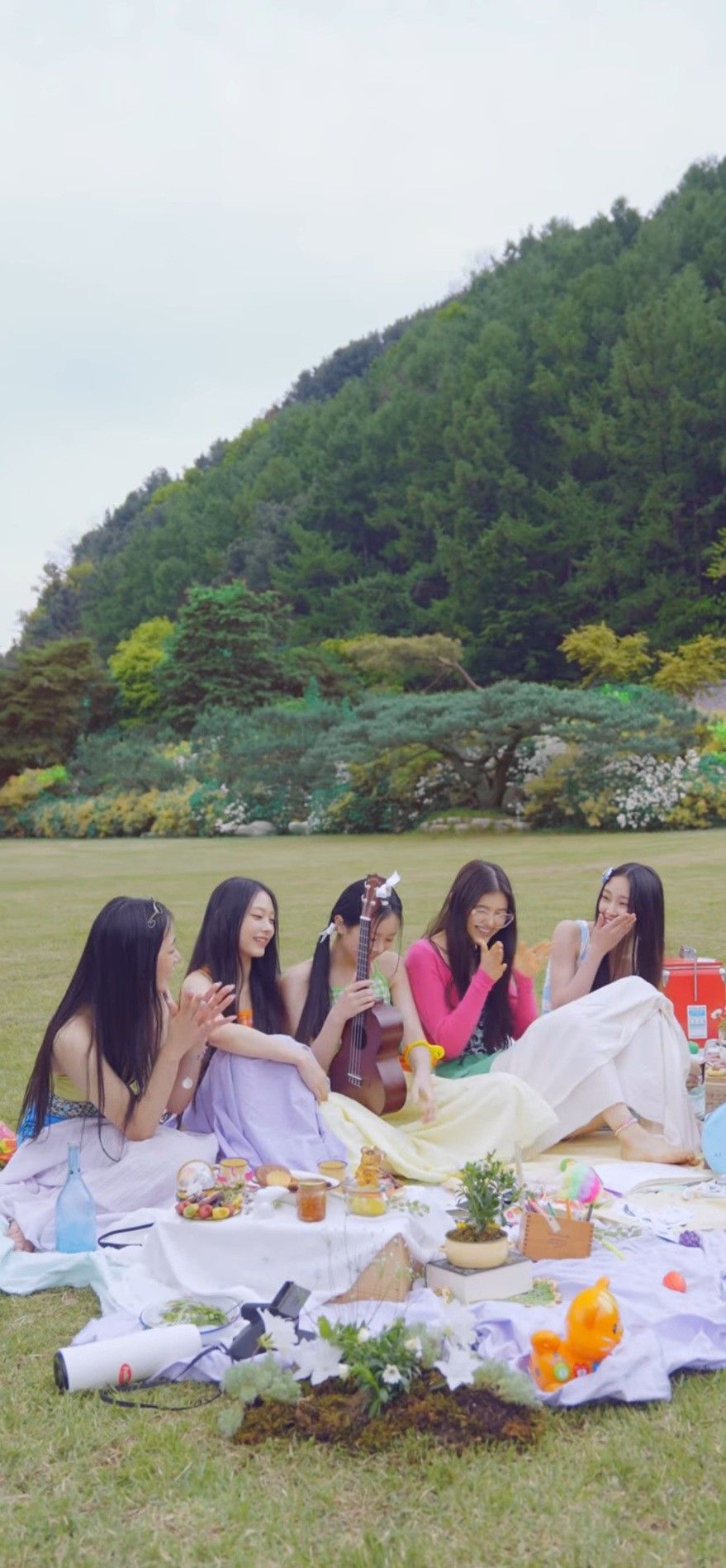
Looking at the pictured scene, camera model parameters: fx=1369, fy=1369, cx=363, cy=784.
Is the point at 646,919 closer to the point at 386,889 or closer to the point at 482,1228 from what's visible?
the point at 386,889

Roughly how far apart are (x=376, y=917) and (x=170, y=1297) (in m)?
1.62

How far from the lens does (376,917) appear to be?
4660 millimetres

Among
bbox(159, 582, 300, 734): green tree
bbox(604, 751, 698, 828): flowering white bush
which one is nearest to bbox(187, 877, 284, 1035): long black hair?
bbox(604, 751, 698, 828): flowering white bush

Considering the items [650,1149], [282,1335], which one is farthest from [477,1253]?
[650,1149]

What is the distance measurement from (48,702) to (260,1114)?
92.9 feet

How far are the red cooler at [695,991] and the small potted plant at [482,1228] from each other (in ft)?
7.32

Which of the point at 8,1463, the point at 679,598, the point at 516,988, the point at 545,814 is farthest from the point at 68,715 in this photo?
the point at 8,1463

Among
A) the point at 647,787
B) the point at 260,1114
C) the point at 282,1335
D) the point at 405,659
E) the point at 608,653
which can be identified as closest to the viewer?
the point at 282,1335

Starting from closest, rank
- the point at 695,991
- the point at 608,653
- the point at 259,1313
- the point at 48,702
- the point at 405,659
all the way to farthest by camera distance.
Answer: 1. the point at 259,1313
2. the point at 695,991
3. the point at 48,702
4. the point at 608,653
5. the point at 405,659

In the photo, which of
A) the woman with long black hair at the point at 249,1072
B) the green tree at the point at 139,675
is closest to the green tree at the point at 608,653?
the green tree at the point at 139,675

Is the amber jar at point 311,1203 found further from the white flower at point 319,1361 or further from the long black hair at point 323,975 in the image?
the long black hair at point 323,975

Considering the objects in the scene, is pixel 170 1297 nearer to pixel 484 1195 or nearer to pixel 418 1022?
pixel 484 1195

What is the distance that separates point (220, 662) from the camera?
3316 centimetres

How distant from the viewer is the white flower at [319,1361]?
110 inches
